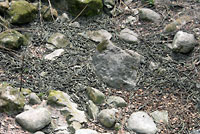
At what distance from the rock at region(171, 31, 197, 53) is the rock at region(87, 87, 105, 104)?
4.08 feet

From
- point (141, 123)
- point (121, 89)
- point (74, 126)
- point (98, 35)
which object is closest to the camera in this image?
point (74, 126)

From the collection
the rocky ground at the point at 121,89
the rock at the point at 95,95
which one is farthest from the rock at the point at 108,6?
the rock at the point at 95,95

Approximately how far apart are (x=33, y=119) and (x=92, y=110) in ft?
2.02

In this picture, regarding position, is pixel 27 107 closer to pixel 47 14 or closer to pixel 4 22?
pixel 4 22

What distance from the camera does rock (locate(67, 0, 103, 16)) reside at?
4.13m

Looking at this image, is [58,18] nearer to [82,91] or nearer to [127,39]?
[127,39]

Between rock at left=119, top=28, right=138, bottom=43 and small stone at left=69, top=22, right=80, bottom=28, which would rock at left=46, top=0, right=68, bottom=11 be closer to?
small stone at left=69, top=22, right=80, bottom=28

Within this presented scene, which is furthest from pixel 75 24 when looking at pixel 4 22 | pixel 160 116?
pixel 160 116

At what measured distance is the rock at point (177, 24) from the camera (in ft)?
13.5

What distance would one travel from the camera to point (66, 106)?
9.51 feet

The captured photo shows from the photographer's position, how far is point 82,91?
319cm

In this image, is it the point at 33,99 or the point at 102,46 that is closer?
the point at 33,99

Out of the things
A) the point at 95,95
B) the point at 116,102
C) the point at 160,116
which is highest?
the point at 95,95

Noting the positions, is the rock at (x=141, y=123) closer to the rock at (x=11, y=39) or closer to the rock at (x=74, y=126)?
the rock at (x=74, y=126)
